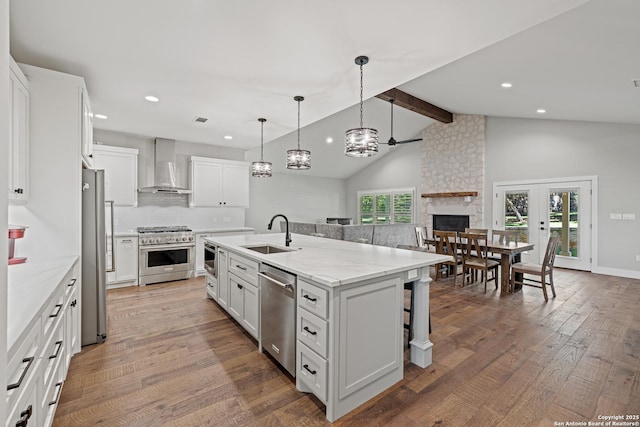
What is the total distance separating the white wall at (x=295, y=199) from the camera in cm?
868

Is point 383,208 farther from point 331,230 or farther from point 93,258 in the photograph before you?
point 93,258

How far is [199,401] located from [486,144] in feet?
25.9

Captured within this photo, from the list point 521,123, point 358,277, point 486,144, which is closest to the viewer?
point 358,277

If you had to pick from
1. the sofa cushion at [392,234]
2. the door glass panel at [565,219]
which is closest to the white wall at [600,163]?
the door glass panel at [565,219]

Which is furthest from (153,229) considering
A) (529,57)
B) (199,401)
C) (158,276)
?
(529,57)

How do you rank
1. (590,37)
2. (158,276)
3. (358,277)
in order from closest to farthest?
(358,277), (590,37), (158,276)

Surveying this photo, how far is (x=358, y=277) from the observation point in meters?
1.84

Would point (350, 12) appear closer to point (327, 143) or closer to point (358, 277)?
point (358, 277)

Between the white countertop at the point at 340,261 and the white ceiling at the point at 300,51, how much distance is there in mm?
1753

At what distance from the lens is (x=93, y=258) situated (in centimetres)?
280

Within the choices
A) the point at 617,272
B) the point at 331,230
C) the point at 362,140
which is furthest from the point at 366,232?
the point at 617,272

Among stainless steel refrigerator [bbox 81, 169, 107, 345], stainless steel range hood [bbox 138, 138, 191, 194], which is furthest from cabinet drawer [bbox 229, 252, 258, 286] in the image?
stainless steel range hood [bbox 138, 138, 191, 194]

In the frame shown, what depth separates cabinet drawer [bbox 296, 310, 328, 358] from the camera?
1842mm

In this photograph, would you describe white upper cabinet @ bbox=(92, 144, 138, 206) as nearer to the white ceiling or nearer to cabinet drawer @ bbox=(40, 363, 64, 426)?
the white ceiling
